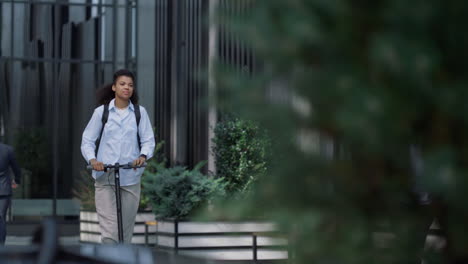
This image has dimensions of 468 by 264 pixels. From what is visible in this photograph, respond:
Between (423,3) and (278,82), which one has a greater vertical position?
(423,3)

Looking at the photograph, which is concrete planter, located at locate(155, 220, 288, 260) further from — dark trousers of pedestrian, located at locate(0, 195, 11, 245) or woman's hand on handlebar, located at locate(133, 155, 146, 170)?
woman's hand on handlebar, located at locate(133, 155, 146, 170)

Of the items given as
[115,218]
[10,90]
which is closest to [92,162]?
[115,218]

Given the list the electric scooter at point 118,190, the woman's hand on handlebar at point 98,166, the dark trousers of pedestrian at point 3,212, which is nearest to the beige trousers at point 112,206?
the electric scooter at point 118,190

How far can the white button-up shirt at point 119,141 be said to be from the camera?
25.3ft

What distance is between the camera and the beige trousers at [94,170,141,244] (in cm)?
779

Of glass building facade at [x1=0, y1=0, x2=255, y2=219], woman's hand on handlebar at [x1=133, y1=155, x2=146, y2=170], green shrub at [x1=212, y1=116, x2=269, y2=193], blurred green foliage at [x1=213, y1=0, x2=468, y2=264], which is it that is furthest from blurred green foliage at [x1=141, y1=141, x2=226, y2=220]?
blurred green foliage at [x1=213, y1=0, x2=468, y2=264]

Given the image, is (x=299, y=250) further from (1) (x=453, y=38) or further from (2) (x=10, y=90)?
(2) (x=10, y=90)

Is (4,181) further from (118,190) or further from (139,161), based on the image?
(139,161)

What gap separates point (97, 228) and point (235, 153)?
8.83 ft

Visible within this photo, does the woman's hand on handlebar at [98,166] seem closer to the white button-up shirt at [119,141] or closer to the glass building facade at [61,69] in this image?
the white button-up shirt at [119,141]

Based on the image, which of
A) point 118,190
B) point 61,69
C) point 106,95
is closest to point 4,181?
point 106,95

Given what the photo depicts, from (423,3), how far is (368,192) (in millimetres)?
436

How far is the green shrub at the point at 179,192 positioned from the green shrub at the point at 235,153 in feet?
2.73

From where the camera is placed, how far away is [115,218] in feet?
25.6
